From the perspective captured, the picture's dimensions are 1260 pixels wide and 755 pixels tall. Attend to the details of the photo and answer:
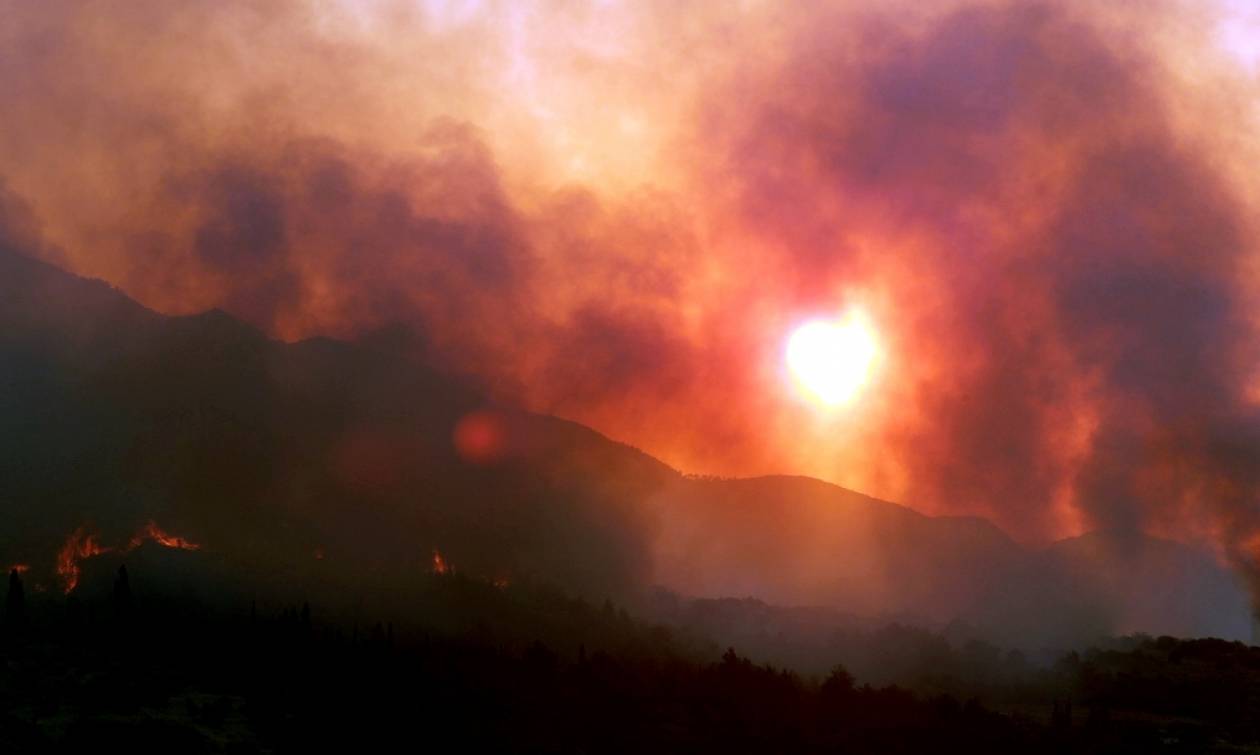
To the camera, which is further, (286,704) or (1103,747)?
(1103,747)

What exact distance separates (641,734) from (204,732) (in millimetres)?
40907

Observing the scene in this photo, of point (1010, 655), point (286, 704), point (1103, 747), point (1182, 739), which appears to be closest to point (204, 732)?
point (286, 704)

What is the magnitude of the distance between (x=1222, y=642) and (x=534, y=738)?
110319 mm

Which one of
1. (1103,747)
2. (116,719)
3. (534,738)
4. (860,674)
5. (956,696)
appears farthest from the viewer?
(860,674)

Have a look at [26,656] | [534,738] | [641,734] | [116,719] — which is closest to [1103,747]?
[641,734]

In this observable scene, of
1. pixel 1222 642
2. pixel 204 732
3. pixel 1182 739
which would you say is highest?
pixel 1222 642

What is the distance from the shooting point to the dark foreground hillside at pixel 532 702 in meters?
99.1

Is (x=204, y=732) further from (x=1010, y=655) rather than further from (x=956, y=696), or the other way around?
(x=1010, y=655)

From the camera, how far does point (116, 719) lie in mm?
92875

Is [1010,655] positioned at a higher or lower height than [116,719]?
higher

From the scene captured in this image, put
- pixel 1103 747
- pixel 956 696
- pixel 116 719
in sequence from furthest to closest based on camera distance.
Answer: pixel 956 696 → pixel 1103 747 → pixel 116 719

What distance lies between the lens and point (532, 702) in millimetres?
125062

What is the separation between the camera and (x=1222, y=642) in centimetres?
16675

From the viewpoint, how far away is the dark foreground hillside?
99.1 meters
